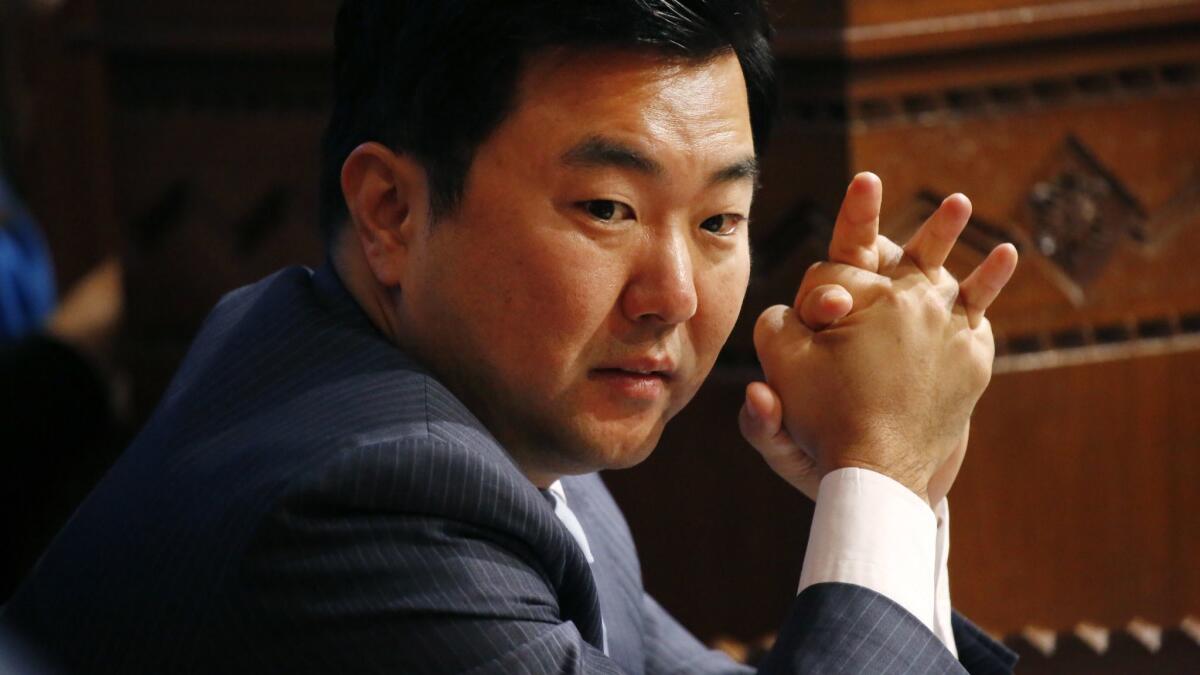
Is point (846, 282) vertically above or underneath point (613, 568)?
above

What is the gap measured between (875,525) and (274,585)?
49 centimetres

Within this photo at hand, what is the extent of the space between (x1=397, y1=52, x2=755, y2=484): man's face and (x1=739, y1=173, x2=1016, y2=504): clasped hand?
98 millimetres

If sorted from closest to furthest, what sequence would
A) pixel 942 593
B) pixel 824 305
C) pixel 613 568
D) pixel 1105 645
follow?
1. pixel 824 305
2. pixel 942 593
3. pixel 613 568
4. pixel 1105 645

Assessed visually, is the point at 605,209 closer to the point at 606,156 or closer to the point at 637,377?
the point at 606,156

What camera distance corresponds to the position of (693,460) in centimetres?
249

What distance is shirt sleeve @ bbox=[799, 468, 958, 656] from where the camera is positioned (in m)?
1.27

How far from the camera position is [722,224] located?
4.45ft

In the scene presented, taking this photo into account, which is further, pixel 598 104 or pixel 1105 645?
pixel 1105 645

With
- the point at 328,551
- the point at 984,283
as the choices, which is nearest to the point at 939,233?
the point at 984,283

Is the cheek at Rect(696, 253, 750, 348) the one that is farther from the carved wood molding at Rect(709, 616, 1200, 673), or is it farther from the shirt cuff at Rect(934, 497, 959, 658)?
the carved wood molding at Rect(709, 616, 1200, 673)

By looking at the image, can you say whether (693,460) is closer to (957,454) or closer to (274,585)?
(957,454)

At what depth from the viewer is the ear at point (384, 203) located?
135cm

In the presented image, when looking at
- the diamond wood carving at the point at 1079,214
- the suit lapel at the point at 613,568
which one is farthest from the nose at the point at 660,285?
the diamond wood carving at the point at 1079,214

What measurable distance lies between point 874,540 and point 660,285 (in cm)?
27
